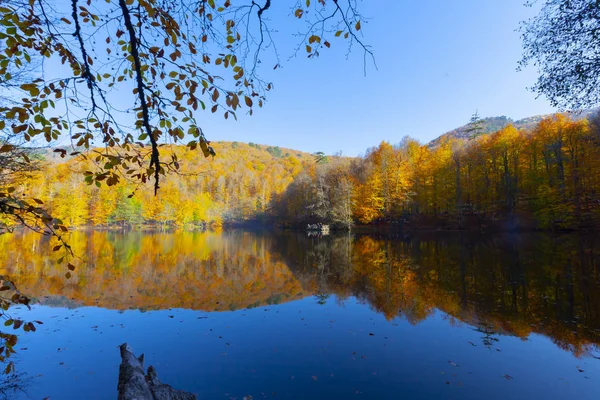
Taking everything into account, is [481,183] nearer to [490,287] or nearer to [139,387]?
[490,287]

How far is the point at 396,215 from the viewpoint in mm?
44906

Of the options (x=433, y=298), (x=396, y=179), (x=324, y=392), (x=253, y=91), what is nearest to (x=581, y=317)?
(x=433, y=298)

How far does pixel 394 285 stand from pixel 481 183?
121 ft

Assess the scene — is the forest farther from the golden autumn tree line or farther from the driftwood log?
the driftwood log

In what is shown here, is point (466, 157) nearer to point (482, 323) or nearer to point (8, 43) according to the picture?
point (482, 323)

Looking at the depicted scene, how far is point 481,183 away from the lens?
1609 inches

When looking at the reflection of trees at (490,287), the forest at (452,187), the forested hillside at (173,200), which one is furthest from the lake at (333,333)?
the forested hillside at (173,200)

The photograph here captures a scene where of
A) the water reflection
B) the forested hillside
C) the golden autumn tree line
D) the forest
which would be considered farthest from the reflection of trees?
the forested hillside

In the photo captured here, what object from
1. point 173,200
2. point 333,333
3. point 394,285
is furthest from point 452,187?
point 173,200

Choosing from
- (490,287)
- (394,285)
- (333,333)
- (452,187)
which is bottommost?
(333,333)

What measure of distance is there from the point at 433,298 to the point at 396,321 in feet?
8.33

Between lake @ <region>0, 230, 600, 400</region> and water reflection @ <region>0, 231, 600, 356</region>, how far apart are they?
0.25 ft

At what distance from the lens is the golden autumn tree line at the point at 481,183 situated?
31266 mm

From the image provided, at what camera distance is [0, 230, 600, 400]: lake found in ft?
17.6
